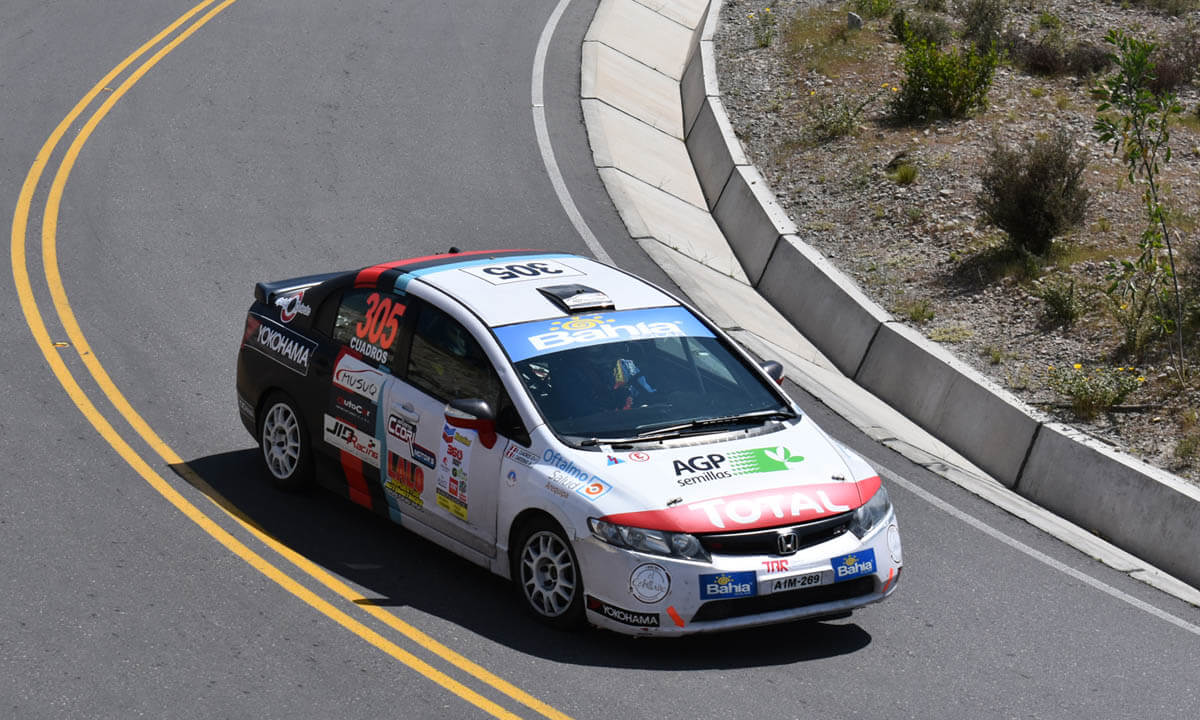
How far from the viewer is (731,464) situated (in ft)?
24.1

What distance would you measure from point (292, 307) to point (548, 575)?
3009mm

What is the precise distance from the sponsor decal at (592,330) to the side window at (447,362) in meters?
0.19

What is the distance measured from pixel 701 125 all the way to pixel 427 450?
11061mm

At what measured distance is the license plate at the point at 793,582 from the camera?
6980mm

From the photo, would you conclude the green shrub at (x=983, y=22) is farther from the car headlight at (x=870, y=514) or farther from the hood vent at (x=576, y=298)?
the car headlight at (x=870, y=514)

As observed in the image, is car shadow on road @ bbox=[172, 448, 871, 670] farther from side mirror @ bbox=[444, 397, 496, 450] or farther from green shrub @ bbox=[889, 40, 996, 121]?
green shrub @ bbox=[889, 40, 996, 121]

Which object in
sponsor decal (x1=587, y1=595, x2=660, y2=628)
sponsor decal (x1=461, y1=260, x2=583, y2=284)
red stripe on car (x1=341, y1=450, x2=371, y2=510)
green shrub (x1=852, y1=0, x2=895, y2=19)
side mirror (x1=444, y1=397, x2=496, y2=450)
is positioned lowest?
red stripe on car (x1=341, y1=450, x2=371, y2=510)

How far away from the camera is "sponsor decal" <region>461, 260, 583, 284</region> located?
28.6ft

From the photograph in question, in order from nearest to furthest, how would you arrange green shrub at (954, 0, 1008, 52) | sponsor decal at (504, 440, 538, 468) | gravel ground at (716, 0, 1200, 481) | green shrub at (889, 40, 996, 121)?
sponsor decal at (504, 440, 538, 468), gravel ground at (716, 0, 1200, 481), green shrub at (889, 40, 996, 121), green shrub at (954, 0, 1008, 52)

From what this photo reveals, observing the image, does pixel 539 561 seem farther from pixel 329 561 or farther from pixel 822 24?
pixel 822 24

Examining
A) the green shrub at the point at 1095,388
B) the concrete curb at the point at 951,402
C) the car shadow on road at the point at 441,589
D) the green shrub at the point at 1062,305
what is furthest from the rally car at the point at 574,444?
the green shrub at the point at 1062,305

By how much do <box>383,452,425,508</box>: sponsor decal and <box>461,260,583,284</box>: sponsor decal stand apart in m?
1.25

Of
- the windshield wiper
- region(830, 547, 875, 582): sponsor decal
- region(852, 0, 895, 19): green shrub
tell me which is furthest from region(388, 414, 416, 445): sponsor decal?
region(852, 0, 895, 19): green shrub

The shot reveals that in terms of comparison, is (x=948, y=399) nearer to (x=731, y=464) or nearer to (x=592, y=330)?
(x=592, y=330)
